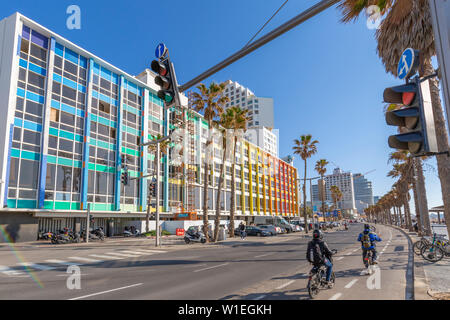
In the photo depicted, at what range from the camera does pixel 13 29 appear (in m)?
26.5

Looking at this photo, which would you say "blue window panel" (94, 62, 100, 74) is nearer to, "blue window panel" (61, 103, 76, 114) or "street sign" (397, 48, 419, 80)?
"blue window panel" (61, 103, 76, 114)

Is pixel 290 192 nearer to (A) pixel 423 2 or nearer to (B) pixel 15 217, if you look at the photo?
(B) pixel 15 217

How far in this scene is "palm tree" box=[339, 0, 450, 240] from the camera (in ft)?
26.7

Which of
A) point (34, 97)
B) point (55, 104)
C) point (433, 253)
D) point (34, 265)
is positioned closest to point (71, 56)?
point (55, 104)

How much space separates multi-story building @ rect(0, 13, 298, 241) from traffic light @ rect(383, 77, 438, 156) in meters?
28.5

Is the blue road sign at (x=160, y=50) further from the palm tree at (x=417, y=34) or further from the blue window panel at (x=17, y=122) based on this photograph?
the blue window panel at (x=17, y=122)

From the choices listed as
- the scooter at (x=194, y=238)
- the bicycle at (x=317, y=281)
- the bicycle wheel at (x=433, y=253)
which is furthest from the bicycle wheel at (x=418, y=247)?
the scooter at (x=194, y=238)

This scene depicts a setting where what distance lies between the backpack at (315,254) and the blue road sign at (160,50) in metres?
5.75

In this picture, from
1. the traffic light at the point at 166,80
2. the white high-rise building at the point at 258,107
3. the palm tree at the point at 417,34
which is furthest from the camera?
the white high-rise building at the point at 258,107

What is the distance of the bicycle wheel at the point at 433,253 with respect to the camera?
12.6 meters

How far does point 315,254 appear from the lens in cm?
730

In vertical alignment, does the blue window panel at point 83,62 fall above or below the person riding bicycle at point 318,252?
above
